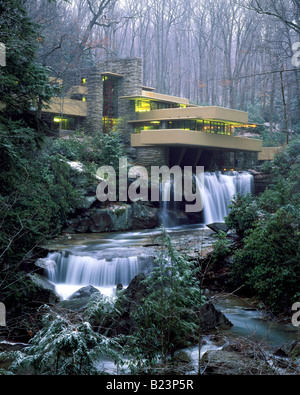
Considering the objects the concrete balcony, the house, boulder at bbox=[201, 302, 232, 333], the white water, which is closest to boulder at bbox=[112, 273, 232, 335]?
boulder at bbox=[201, 302, 232, 333]

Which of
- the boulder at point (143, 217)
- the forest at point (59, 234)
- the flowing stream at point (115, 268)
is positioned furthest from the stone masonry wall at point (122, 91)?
the flowing stream at point (115, 268)

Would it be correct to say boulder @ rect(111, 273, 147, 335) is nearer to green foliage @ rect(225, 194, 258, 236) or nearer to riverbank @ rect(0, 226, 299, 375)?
riverbank @ rect(0, 226, 299, 375)

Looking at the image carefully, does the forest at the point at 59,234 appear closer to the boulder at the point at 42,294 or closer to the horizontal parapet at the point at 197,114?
the boulder at the point at 42,294

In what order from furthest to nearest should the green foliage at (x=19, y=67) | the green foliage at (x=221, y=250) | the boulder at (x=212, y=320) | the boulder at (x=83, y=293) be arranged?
the green foliage at (x=221, y=250), the boulder at (x=83, y=293), the green foliage at (x=19, y=67), the boulder at (x=212, y=320)

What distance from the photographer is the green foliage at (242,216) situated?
15156mm

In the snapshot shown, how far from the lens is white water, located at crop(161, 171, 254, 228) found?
78.6ft

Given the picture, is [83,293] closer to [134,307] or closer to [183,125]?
[134,307]

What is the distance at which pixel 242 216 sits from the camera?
50.0ft

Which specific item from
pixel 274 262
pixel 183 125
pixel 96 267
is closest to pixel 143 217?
pixel 96 267

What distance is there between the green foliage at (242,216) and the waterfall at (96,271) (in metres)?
3.17

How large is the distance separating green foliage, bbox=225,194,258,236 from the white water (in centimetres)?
747
